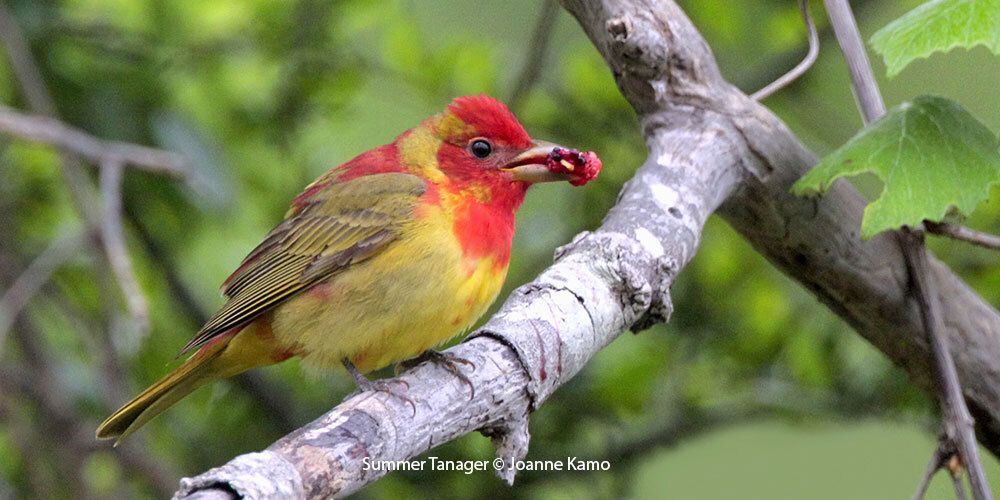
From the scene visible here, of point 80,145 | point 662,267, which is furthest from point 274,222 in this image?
point 662,267

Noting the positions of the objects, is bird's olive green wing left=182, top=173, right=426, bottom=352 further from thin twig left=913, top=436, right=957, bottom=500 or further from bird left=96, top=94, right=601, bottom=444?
A: thin twig left=913, top=436, right=957, bottom=500

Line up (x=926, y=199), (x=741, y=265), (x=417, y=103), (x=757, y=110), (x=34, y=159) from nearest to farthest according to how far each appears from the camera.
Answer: (x=926, y=199), (x=757, y=110), (x=741, y=265), (x=34, y=159), (x=417, y=103)

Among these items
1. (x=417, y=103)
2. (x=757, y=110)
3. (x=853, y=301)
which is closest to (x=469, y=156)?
(x=757, y=110)

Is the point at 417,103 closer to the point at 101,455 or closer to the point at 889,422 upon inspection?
the point at 101,455

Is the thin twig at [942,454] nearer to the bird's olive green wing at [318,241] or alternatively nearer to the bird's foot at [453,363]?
the bird's foot at [453,363]

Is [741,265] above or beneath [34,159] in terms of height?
beneath

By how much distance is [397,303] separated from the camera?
317 centimetres

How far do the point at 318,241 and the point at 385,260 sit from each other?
0.32 metres

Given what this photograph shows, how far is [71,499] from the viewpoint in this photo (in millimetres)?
4262

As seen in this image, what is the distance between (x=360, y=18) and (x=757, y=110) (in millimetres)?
1890

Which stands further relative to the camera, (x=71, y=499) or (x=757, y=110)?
(x=71, y=499)

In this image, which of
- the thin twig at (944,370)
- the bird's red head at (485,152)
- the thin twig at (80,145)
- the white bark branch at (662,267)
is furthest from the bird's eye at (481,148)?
the thin twig at (944,370)

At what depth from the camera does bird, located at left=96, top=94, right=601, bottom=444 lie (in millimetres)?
3197

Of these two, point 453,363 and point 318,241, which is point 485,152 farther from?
point 453,363
